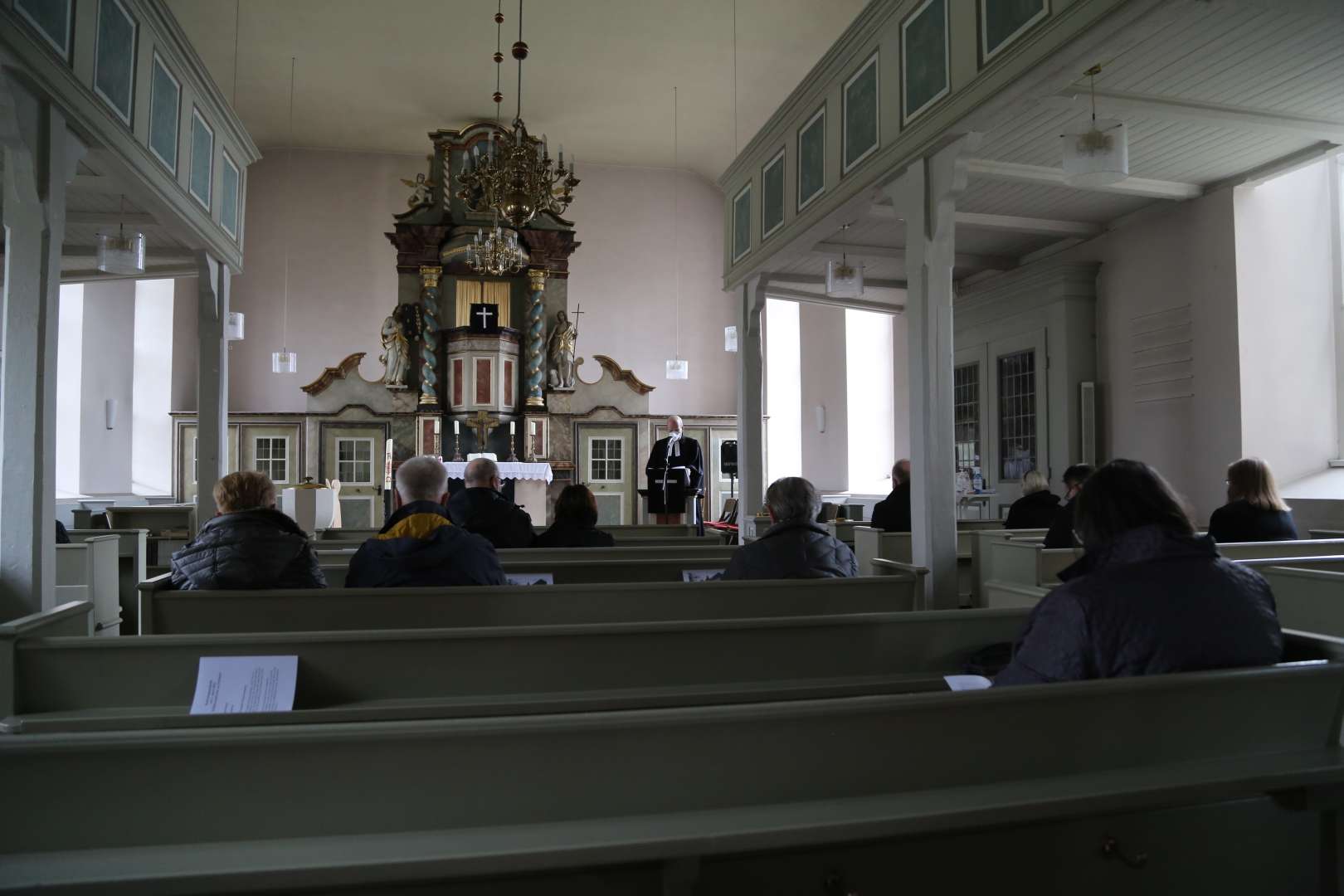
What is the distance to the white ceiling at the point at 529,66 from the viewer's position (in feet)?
32.8

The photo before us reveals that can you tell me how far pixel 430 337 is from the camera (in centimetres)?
1348

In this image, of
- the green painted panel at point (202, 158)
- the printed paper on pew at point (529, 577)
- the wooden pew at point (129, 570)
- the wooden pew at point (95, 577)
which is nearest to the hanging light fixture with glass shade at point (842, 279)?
the printed paper on pew at point (529, 577)

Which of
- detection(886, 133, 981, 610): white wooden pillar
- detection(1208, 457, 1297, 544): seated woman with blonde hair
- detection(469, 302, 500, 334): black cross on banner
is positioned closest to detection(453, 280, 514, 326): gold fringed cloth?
detection(469, 302, 500, 334): black cross on banner

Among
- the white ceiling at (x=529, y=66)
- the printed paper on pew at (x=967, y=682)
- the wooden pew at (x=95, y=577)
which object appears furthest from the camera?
the white ceiling at (x=529, y=66)

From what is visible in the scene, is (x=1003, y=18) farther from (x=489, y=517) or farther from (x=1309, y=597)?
(x=489, y=517)

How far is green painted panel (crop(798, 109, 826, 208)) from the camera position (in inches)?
242

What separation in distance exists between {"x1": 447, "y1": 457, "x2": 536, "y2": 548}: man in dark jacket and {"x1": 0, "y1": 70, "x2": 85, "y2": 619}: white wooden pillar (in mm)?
1761

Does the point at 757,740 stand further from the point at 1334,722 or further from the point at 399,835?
the point at 1334,722

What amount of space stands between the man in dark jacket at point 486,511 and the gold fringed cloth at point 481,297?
934cm

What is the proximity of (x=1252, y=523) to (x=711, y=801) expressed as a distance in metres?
4.08

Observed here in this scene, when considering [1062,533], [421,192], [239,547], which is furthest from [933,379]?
[421,192]

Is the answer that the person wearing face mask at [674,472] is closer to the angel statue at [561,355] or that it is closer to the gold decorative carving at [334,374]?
the angel statue at [561,355]

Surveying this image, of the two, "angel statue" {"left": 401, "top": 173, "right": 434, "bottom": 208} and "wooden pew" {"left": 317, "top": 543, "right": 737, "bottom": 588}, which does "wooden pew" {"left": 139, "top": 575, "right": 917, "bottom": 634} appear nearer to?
"wooden pew" {"left": 317, "top": 543, "right": 737, "bottom": 588}

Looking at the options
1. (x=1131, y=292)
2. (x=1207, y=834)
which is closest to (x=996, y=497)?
(x=1131, y=292)
